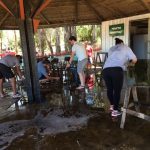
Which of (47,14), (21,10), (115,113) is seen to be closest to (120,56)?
(115,113)

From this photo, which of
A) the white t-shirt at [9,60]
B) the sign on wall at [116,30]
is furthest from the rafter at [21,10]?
the sign on wall at [116,30]

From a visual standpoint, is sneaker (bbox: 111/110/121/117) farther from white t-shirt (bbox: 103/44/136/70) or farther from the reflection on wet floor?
white t-shirt (bbox: 103/44/136/70)

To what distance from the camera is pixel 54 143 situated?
4320mm

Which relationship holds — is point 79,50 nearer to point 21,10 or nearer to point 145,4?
point 21,10

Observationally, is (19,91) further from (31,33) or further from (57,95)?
(31,33)

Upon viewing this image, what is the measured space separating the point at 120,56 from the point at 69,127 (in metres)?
1.71

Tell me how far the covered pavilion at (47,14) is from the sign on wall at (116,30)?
43 cm

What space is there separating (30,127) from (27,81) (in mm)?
2005

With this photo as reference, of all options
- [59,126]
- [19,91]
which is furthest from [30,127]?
[19,91]

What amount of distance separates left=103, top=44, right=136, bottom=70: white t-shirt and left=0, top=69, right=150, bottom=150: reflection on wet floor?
110cm

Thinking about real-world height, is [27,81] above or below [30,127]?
above

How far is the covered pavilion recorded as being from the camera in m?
6.71

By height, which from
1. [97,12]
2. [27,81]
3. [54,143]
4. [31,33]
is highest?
[97,12]

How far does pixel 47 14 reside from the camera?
11633 mm
